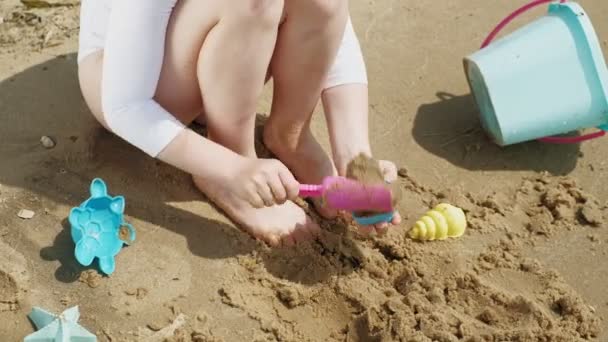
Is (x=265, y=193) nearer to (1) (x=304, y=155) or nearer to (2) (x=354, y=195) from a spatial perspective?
(2) (x=354, y=195)

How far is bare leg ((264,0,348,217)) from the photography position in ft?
5.33

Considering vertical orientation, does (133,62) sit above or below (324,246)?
above

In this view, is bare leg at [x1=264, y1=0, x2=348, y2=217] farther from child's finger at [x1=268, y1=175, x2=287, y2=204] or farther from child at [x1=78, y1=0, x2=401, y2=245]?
child's finger at [x1=268, y1=175, x2=287, y2=204]

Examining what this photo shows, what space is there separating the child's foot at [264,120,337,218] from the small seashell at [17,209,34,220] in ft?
2.03

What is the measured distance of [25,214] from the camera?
1.81m

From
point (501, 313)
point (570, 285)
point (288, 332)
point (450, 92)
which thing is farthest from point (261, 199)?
point (450, 92)

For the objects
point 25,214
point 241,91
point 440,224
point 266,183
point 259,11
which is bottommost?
point 25,214

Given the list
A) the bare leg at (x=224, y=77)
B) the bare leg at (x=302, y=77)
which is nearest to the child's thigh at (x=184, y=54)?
the bare leg at (x=224, y=77)

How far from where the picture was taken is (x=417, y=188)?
6.75ft

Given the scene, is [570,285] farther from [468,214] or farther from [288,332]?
[288,332]

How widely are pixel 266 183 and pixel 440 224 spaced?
0.49 meters

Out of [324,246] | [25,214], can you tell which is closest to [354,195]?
[324,246]

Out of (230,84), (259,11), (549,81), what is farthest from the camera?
(549,81)

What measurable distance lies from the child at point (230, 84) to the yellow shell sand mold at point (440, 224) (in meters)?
0.10
